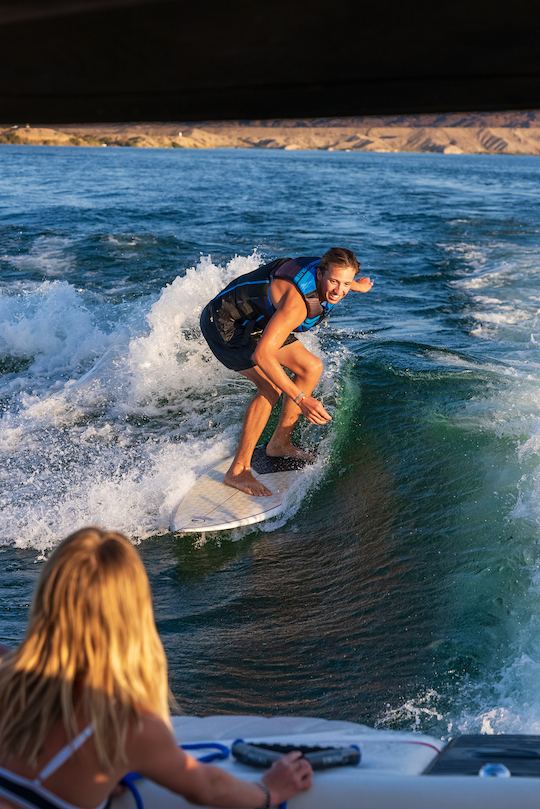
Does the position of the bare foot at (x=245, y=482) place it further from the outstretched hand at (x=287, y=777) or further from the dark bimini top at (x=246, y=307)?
the outstretched hand at (x=287, y=777)

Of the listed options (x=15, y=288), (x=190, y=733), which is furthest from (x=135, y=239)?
(x=190, y=733)

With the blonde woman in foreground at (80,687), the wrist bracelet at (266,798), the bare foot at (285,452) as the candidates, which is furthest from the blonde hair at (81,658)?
the bare foot at (285,452)

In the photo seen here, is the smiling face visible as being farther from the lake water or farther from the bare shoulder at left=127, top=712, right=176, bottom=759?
the bare shoulder at left=127, top=712, right=176, bottom=759

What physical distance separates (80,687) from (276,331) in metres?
3.29

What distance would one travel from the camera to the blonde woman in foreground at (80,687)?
1.84m

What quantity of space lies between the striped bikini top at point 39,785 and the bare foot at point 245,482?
4108 mm

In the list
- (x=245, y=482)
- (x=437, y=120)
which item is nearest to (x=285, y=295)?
(x=245, y=482)

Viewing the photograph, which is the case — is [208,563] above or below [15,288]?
below

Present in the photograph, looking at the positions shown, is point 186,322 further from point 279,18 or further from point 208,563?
point 279,18

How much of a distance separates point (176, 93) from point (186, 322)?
8142 millimetres

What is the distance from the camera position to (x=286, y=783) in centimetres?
203

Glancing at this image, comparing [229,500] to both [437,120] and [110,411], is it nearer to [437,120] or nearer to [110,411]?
[110,411]

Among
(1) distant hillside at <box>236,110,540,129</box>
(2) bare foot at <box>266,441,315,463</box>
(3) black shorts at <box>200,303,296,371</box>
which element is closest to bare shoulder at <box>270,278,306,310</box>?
(3) black shorts at <box>200,303,296,371</box>

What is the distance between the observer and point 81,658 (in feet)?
6.11
